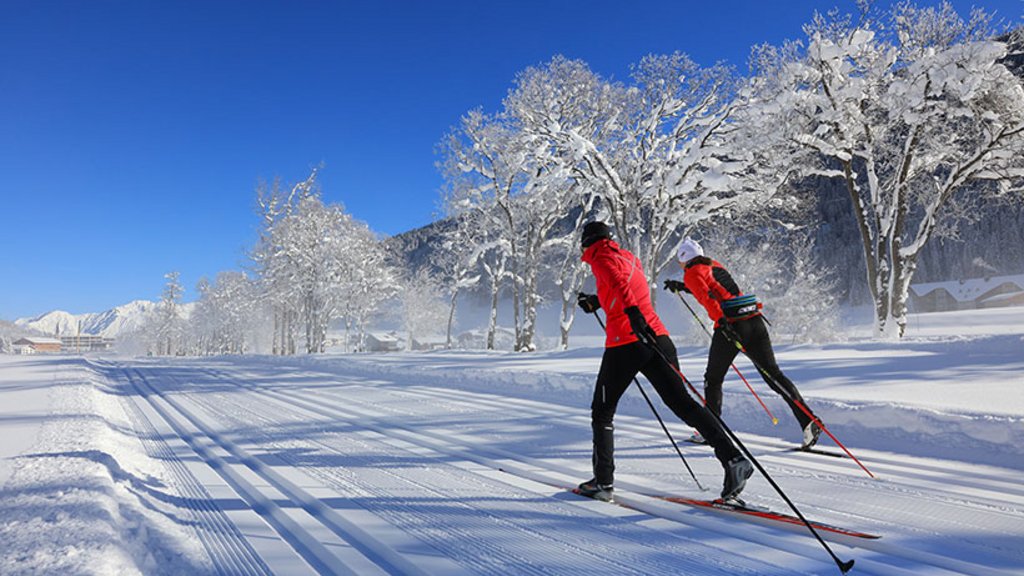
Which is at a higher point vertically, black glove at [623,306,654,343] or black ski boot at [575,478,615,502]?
black glove at [623,306,654,343]

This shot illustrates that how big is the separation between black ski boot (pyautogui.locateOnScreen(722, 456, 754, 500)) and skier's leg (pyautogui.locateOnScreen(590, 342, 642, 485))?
0.74m

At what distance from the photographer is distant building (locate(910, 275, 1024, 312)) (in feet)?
189

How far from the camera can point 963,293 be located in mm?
60500

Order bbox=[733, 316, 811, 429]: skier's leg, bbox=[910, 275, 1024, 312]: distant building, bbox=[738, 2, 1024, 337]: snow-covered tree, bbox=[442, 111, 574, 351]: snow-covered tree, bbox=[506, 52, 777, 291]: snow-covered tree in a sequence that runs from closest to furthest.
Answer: bbox=[733, 316, 811, 429]: skier's leg → bbox=[738, 2, 1024, 337]: snow-covered tree → bbox=[506, 52, 777, 291]: snow-covered tree → bbox=[442, 111, 574, 351]: snow-covered tree → bbox=[910, 275, 1024, 312]: distant building

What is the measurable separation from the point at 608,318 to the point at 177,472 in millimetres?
3923

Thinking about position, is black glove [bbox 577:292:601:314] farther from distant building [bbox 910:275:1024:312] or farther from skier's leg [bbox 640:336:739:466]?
distant building [bbox 910:275:1024:312]

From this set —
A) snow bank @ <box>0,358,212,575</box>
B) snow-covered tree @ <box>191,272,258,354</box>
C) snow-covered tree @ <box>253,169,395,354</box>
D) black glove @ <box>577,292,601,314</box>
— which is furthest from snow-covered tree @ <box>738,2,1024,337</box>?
snow-covered tree @ <box>191,272,258,354</box>

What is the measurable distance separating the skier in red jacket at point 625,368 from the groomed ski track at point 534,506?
0.30 meters

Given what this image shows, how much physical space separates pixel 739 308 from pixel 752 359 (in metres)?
0.51

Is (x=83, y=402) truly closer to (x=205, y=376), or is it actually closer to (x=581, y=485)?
(x=205, y=376)

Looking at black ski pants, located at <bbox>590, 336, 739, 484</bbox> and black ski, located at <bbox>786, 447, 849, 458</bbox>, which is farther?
black ski, located at <bbox>786, 447, 849, 458</bbox>

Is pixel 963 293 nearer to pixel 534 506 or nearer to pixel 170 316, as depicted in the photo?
pixel 534 506

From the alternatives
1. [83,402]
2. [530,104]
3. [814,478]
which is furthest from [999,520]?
[530,104]

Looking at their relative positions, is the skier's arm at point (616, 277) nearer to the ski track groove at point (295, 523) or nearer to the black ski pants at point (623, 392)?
the black ski pants at point (623, 392)
